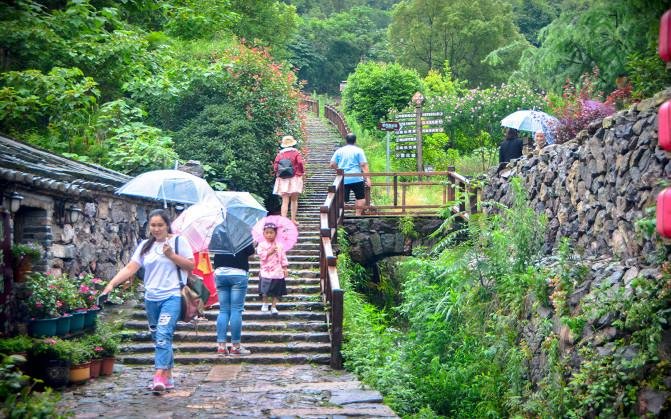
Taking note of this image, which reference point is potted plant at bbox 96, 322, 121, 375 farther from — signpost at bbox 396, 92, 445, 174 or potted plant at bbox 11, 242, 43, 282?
signpost at bbox 396, 92, 445, 174

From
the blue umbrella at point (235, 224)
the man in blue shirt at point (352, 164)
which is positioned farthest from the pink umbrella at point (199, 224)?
the man in blue shirt at point (352, 164)

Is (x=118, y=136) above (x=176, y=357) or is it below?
above

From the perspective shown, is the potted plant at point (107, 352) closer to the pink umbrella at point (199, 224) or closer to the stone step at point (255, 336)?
the pink umbrella at point (199, 224)

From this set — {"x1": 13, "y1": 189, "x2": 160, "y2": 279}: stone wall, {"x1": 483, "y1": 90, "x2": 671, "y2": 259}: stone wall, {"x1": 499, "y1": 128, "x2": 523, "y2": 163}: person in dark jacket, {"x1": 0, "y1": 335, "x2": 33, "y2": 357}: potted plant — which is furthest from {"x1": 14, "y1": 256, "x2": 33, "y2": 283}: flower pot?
{"x1": 499, "y1": 128, "x2": 523, "y2": 163}: person in dark jacket

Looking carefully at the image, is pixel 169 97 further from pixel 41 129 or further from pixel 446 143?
pixel 446 143

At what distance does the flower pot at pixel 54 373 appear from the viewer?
774 cm

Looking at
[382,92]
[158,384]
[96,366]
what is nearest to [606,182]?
[158,384]

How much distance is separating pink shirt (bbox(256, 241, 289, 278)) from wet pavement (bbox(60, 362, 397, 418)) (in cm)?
153

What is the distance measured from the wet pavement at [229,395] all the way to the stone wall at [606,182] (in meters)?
3.14

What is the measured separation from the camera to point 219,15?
979 inches

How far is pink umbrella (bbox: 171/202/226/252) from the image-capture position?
30.1ft

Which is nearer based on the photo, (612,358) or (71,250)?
(612,358)

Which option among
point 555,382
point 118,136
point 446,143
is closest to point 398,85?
point 446,143

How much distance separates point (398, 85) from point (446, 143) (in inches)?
173
